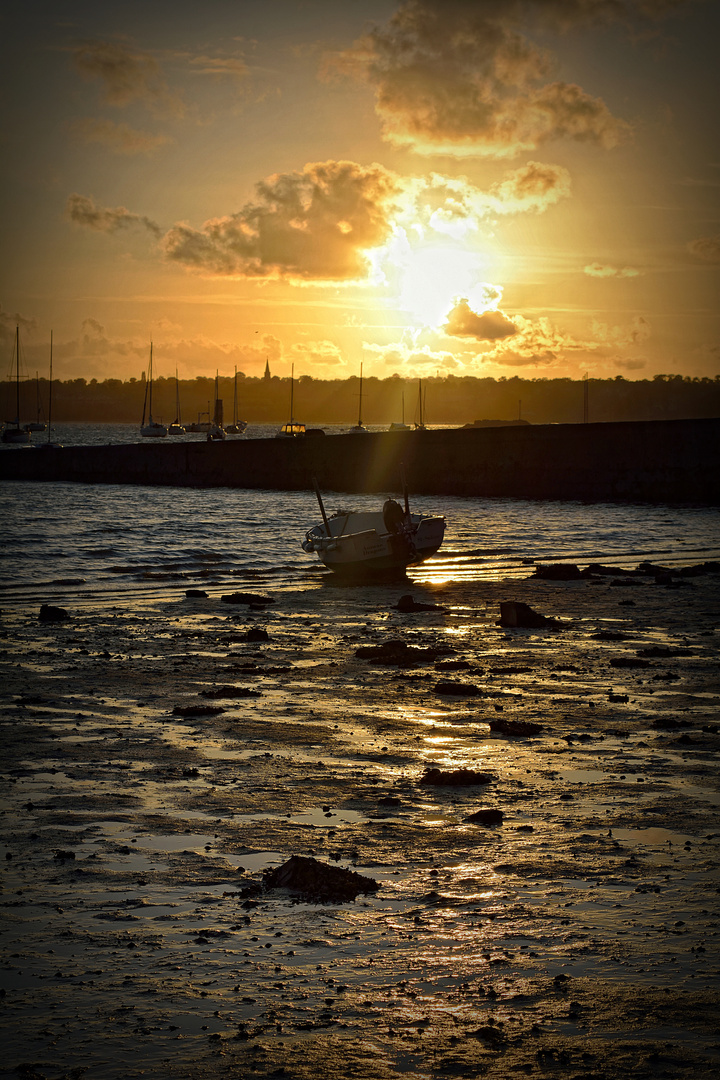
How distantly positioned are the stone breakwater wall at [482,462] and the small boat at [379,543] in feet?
65.0

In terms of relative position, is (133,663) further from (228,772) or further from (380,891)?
(380,891)

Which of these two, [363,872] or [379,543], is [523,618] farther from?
[363,872]

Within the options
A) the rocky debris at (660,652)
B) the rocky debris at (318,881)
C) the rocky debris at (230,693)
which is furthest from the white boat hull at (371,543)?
the rocky debris at (318,881)

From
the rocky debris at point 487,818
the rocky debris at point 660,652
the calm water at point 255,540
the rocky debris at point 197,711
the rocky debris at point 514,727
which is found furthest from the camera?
the calm water at point 255,540

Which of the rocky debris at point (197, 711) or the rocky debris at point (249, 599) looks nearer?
the rocky debris at point (197, 711)

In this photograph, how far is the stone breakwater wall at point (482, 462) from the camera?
52094 millimetres

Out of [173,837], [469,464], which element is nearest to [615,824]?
[173,837]

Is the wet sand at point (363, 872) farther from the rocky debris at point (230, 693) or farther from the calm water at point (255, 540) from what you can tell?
the calm water at point (255, 540)

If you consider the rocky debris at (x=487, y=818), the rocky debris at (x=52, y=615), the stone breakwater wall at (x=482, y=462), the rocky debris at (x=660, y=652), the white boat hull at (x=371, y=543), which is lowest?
the rocky debris at (x=52, y=615)

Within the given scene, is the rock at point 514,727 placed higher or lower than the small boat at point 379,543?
lower

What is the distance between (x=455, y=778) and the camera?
27.5ft

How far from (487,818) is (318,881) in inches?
67.6

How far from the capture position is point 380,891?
6.26m

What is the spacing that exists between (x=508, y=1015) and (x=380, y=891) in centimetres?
154
